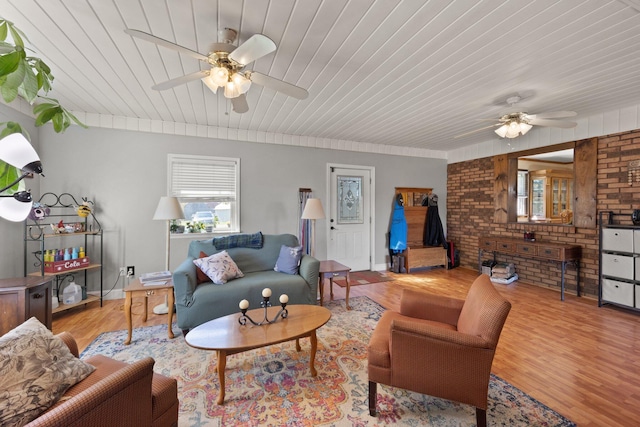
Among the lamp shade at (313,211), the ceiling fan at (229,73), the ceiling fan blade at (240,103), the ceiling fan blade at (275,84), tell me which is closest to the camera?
the ceiling fan at (229,73)

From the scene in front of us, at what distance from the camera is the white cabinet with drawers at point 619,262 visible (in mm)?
3123

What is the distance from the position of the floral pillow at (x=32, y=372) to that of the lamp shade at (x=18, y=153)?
671mm

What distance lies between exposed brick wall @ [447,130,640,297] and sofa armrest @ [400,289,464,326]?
320 cm

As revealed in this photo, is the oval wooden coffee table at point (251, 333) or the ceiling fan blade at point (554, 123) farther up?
the ceiling fan blade at point (554, 123)

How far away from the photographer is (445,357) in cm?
147

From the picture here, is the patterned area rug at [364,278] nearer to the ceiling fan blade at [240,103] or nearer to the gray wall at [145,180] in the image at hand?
the gray wall at [145,180]

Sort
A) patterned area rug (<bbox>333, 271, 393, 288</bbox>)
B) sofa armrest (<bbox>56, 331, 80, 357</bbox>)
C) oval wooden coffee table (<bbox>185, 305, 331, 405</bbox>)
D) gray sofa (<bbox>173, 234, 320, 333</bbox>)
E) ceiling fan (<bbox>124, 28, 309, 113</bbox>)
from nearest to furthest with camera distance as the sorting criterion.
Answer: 1. sofa armrest (<bbox>56, 331, 80, 357</bbox>)
2. oval wooden coffee table (<bbox>185, 305, 331, 405</bbox>)
3. ceiling fan (<bbox>124, 28, 309, 113</bbox>)
4. gray sofa (<bbox>173, 234, 320, 333</bbox>)
5. patterned area rug (<bbox>333, 271, 393, 288</bbox>)

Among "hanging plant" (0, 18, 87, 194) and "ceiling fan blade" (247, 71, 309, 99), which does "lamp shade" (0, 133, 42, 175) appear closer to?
"hanging plant" (0, 18, 87, 194)

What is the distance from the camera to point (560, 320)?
119 inches

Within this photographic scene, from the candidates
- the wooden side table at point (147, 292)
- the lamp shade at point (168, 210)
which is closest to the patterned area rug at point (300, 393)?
the wooden side table at point (147, 292)

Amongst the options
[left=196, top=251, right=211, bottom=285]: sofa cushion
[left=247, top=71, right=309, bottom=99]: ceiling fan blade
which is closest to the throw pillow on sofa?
[left=196, top=251, right=211, bottom=285]: sofa cushion

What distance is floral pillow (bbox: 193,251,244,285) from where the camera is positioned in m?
2.84

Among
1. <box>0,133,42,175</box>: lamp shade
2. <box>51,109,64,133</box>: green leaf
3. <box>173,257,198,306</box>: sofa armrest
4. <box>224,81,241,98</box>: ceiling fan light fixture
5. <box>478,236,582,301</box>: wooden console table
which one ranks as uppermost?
<box>224,81,241,98</box>: ceiling fan light fixture

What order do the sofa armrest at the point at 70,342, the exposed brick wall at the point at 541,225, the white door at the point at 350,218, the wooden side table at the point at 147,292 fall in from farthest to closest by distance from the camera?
the white door at the point at 350,218, the exposed brick wall at the point at 541,225, the wooden side table at the point at 147,292, the sofa armrest at the point at 70,342
